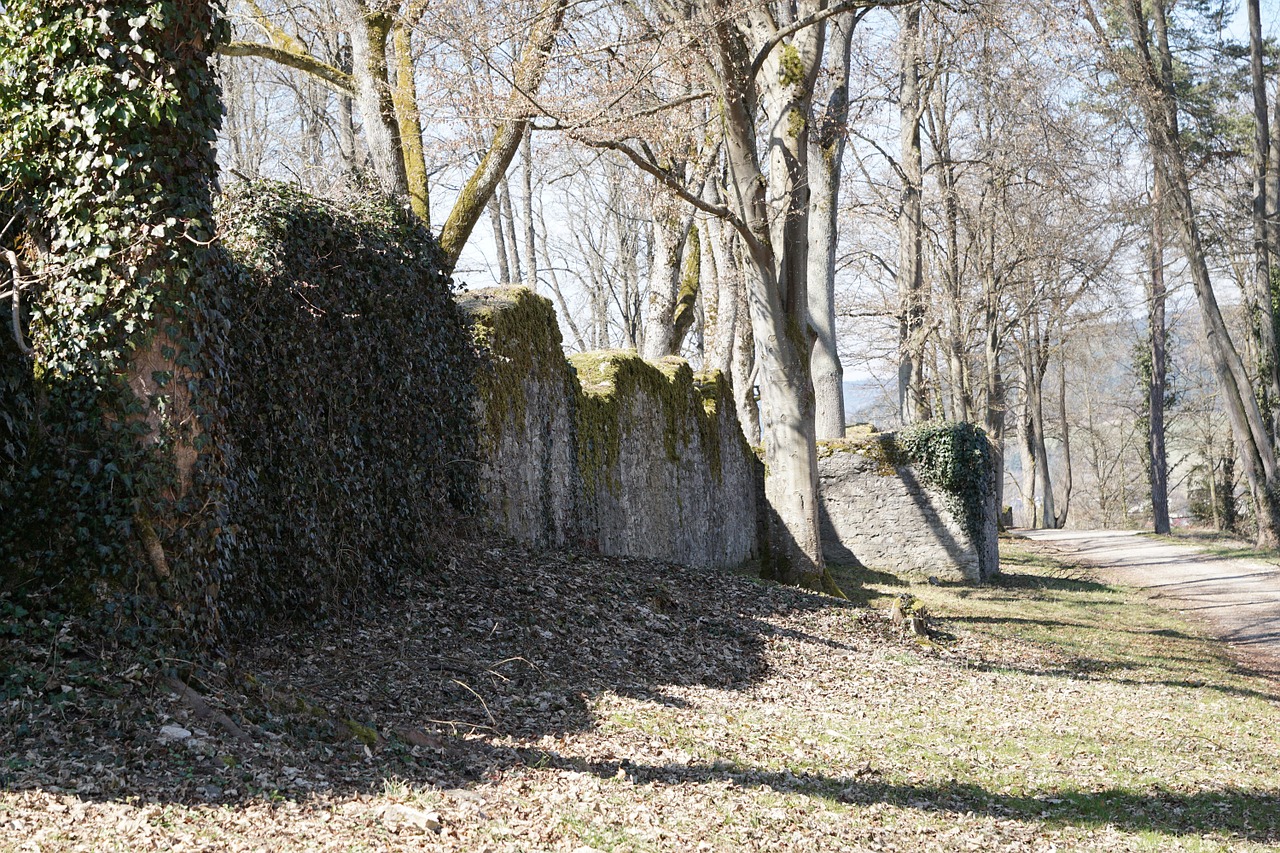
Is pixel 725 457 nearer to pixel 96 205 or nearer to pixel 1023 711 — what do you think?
pixel 1023 711

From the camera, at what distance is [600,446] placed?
1186cm

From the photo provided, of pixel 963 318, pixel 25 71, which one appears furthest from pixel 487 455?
pixel 963 318

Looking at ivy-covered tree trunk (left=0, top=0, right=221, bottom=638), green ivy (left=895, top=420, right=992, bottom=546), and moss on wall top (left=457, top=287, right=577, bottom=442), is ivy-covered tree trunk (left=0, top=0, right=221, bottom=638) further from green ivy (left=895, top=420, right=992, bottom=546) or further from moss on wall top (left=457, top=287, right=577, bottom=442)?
green ivy (left=895, top=420, right=992, bottom=546)

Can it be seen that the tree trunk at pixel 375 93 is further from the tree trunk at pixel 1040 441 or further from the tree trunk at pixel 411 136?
the tree trunk at pixel 1040 441

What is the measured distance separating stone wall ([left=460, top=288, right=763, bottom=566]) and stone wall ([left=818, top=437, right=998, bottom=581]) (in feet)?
5.04

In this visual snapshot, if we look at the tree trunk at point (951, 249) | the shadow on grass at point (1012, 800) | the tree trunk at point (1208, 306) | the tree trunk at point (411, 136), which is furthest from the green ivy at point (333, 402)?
the tree trunk at point (951, 249)

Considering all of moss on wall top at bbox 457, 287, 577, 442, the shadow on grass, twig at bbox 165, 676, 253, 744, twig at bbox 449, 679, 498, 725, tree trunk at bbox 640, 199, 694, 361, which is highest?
tree trunk at bbox 640, 199, 694, 361

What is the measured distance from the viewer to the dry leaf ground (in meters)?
4.14

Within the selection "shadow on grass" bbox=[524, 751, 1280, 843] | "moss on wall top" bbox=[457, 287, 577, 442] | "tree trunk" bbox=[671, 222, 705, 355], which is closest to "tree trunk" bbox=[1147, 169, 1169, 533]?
"tree trunk" bbox=[671, 222, 705, 355]

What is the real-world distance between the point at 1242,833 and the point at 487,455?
625 centimetres

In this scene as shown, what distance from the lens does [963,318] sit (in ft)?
78.3

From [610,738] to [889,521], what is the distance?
11904 mm

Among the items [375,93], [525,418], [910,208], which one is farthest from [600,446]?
[910,208]

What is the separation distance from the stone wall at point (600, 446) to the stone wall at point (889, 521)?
5.04 ft
